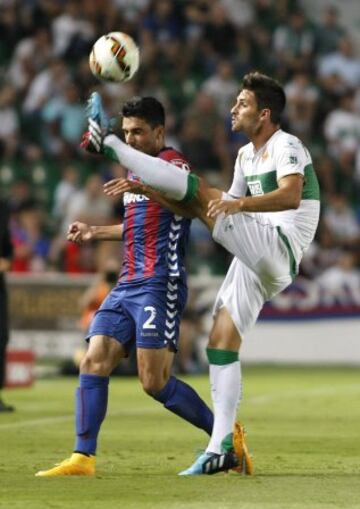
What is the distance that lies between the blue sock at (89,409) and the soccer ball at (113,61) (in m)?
1.68

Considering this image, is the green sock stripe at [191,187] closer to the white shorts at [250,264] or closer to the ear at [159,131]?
the white shorts at [250,264]

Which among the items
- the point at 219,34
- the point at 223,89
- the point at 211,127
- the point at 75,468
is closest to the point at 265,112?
the point at 75,468

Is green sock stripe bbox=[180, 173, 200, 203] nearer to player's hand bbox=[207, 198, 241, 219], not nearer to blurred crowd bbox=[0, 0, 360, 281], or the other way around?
player's hand bbox=[207, 198, 241, 219]

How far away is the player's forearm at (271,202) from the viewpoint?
7.54 m

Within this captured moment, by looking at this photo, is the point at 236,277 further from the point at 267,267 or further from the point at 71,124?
the point at 71,124

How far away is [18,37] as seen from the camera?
24312 millimetres

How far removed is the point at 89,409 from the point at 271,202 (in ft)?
4.94

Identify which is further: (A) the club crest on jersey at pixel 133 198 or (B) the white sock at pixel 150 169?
(A) the club crest on jersey at pixel 133 198

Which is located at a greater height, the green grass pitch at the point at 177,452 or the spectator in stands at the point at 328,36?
the spectator in stands at the point at 328,36

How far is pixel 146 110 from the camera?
8.15 meters

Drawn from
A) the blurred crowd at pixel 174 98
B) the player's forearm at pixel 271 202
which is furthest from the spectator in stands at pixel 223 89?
the player's forearm at pixel 271 202

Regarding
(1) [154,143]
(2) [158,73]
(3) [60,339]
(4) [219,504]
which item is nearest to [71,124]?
(2) [158,73]

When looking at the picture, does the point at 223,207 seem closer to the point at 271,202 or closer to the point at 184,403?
the point at 271,202

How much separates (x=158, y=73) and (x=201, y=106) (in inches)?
53.4
